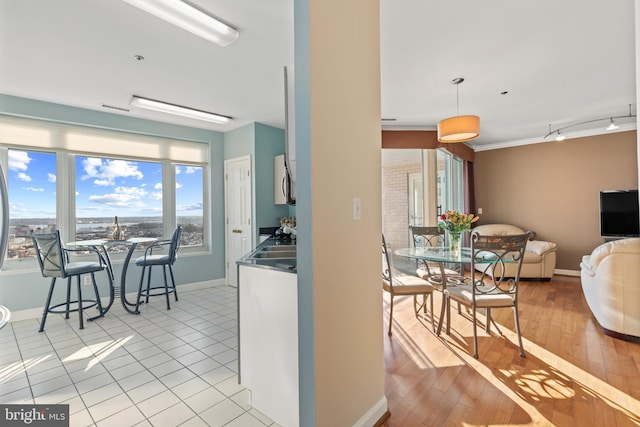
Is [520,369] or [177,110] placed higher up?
[177,110]

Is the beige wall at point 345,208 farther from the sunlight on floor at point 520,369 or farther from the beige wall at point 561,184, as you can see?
the beige wall at point 561,184

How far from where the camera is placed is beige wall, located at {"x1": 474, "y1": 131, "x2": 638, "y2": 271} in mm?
4957

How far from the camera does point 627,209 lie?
4.67 meters

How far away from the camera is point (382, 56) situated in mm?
2674

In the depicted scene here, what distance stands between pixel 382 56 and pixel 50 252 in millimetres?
3864

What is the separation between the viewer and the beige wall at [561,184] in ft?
16.3

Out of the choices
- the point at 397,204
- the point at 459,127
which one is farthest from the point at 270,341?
the point at 397,204

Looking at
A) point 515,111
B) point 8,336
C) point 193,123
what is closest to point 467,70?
point 515,111

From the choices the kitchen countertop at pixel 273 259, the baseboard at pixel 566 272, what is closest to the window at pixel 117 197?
the kitchen countertop at pixel 273 259

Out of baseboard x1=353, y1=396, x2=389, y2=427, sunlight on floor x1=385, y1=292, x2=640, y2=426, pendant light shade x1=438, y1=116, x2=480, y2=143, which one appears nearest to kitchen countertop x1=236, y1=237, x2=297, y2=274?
baseboard x1=353, y1=396, x2=389, y2=427

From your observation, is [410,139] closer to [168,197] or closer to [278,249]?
[278,249]

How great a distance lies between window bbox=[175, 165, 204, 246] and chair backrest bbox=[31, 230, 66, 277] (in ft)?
5.55

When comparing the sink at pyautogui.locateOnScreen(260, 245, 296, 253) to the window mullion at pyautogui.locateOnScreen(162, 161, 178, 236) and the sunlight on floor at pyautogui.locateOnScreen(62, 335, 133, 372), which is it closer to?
the sunlight on floor at pyautogui.locateOnScreen(62, 335, 133, 372)

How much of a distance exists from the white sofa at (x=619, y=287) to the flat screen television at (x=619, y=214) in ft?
8.76
